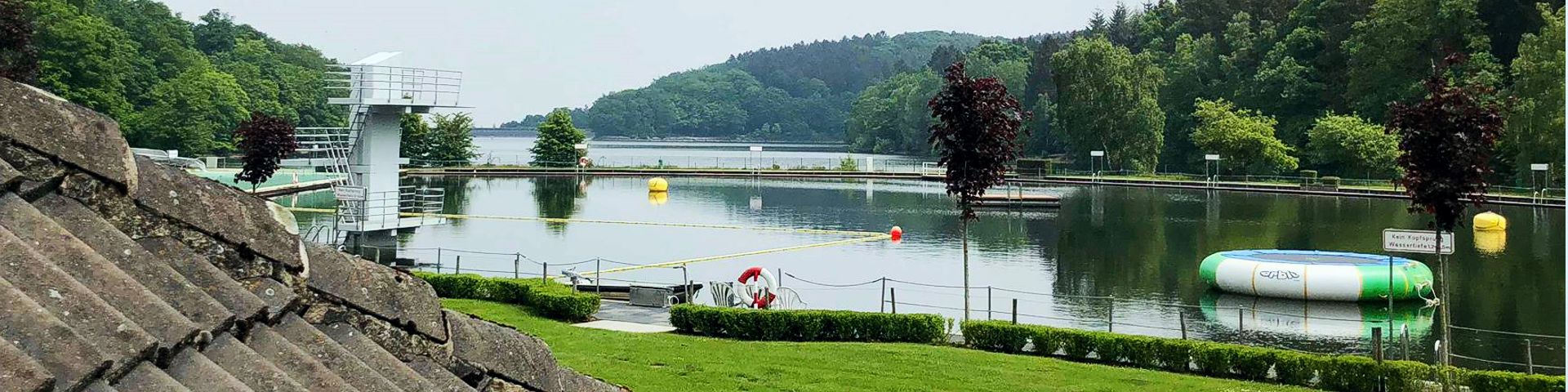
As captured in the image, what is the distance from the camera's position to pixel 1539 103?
6869cm

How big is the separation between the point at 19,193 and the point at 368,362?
1.31 m

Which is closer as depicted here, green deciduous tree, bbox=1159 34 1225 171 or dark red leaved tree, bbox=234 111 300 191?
dark red leaved tree, bbox=234 111 300 191

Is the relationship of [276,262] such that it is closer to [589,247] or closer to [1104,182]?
[589,247]

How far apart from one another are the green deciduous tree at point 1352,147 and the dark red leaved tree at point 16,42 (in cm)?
6612

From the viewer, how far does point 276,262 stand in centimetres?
538

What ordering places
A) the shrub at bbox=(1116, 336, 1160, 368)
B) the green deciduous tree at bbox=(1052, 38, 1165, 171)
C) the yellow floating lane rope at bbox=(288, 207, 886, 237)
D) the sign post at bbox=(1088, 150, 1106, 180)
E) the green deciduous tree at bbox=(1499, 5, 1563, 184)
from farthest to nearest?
the green deciduous tree at bbox=(1052, 38, 1165, 171), the sign post at bbox=(1088, 150, 1106, 180), the green deciduous tree at bbox=(1499, 5, 1563, 184), the yellow floating lane rope at bbox=(288, 207, 886, 237), the shrub at bbox=(1116, 336, 1160, 368)

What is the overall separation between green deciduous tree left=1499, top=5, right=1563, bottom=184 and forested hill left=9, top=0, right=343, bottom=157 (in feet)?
209

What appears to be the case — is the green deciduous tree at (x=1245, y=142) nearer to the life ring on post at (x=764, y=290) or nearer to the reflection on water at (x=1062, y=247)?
the reflection on water at (x=1062, y=247)

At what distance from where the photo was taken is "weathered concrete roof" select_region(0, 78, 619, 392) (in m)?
3.89

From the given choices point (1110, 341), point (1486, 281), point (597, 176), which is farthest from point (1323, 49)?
point (1110, 341)

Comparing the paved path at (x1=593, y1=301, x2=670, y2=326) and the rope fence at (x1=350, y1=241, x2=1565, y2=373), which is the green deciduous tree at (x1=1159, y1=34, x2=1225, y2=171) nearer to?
the rope fence at (x1=350, y1=241, x2=1565, y2=373)

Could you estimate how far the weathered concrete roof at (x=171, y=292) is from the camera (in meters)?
3.89

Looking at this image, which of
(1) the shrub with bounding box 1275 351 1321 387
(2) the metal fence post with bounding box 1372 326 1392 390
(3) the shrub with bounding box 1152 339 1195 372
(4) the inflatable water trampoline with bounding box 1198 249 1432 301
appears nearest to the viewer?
(2) the metal fence post with bounding box 1372 326 1392 390

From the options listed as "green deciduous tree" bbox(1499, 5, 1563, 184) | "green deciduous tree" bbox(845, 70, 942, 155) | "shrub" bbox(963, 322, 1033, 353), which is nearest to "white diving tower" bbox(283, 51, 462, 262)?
"shrub" bbox(963, 322, 1033, 353)
